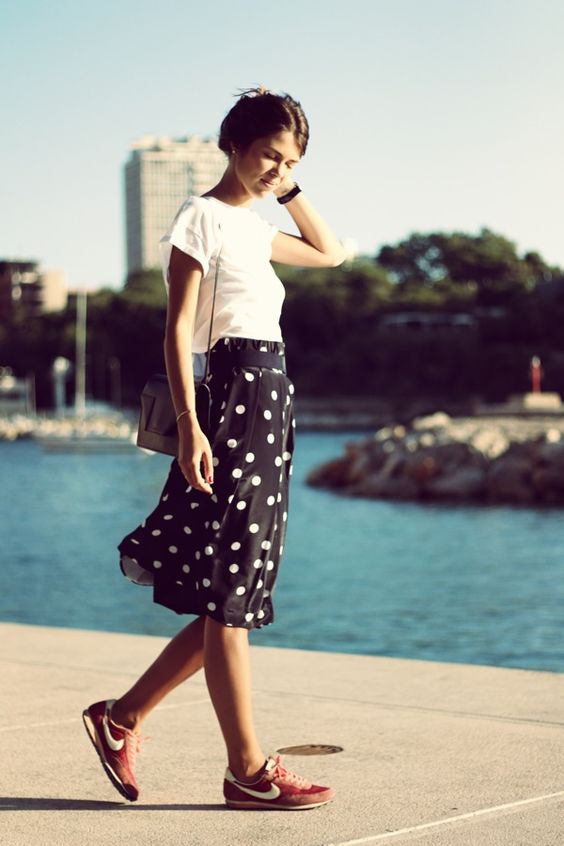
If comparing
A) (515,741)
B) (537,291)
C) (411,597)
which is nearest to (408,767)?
(515,741)

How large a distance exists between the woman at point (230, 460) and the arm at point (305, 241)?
0.28 ft

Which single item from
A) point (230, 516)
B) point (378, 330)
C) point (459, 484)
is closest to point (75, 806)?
point (230, 516)

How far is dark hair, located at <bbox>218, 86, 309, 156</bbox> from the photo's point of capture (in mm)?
2748

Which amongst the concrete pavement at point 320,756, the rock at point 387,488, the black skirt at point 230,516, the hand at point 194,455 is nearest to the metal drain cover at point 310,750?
the concrete pavement at point 320,756

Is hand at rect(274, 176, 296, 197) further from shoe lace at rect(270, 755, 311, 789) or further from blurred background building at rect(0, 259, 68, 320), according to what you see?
blurred background building at rect(0, 259, 68, 320)

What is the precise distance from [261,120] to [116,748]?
1163 mm

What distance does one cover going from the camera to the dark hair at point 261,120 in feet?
9.02

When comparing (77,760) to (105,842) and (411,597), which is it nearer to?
(105,842)

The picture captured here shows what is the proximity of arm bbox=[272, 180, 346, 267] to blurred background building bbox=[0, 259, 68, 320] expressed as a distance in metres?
118

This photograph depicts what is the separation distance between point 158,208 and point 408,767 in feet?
420

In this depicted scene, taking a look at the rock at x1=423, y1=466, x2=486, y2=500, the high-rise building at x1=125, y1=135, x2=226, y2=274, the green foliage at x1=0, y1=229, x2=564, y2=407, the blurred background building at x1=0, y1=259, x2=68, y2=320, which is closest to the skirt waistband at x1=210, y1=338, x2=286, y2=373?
the rock at x1=423, y1=466, x2=486, y2=500

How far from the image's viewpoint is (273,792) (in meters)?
2.72

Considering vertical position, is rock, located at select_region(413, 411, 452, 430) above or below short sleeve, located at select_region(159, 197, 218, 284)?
below

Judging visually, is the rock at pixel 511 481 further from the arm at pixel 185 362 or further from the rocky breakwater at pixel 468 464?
the arm at pixel 185 362
